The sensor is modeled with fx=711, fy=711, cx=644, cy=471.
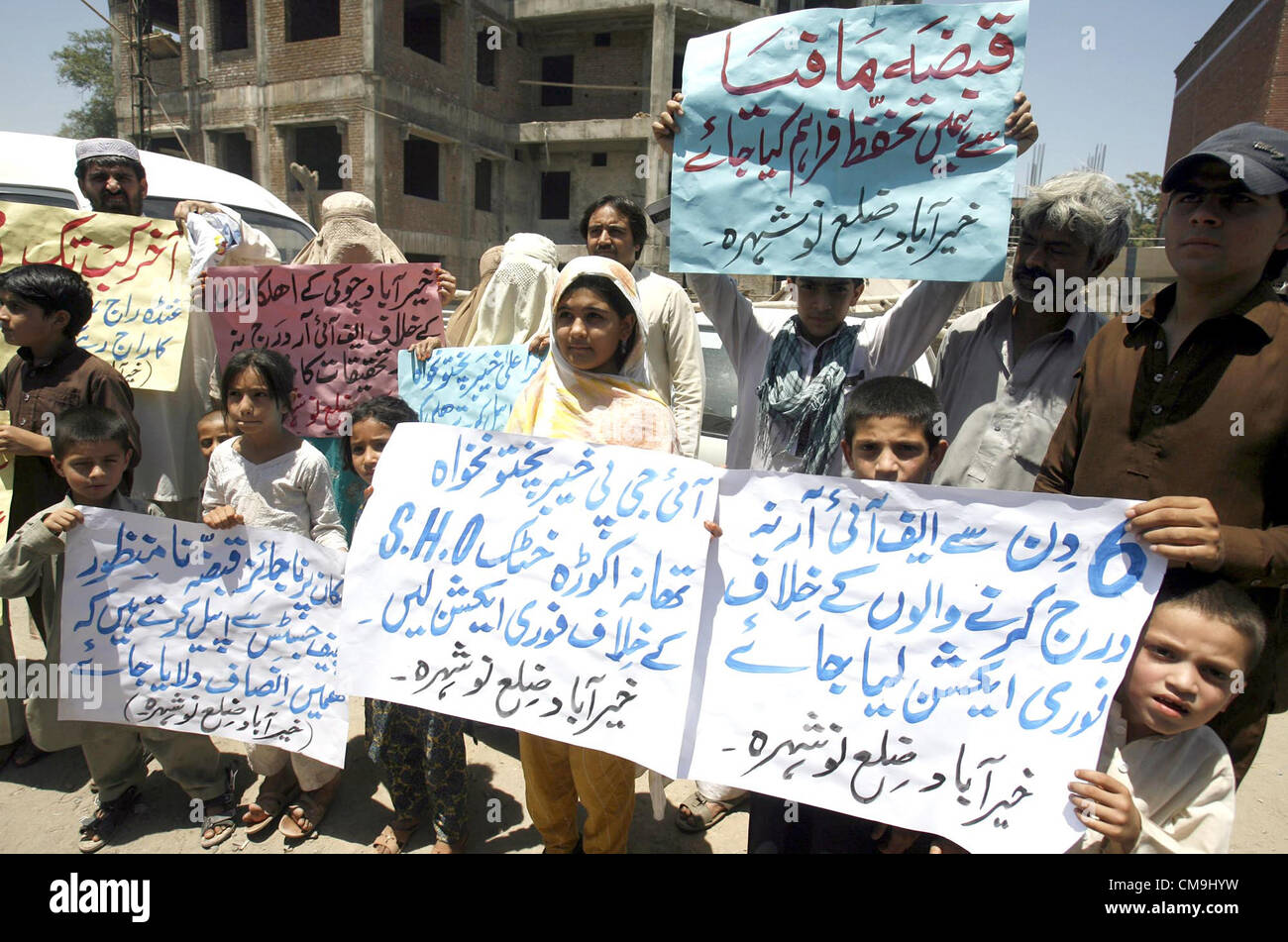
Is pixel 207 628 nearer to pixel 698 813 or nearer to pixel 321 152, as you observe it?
pixel 698 813

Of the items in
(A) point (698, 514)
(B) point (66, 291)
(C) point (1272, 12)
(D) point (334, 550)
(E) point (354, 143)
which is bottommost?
(D) point (334, 550)

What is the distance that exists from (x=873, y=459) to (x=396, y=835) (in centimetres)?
205

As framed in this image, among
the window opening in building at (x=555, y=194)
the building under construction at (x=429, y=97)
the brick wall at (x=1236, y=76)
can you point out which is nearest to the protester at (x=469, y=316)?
the building under construction at (x=429, y=97)

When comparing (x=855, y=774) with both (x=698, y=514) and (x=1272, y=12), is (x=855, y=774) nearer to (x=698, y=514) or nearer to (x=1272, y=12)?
(x=698, y=514)

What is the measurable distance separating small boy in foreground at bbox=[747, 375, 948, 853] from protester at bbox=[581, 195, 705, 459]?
964 mm

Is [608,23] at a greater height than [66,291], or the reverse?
[608,23]

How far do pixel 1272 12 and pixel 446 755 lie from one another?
97.6 ft

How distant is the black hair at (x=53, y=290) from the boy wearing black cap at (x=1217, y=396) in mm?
3334

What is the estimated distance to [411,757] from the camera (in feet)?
8.05

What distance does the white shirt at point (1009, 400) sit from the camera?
2037mm

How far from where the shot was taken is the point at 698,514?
171 centimetres

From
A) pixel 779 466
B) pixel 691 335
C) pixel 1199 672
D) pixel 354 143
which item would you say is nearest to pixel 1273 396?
pixel 1199 672

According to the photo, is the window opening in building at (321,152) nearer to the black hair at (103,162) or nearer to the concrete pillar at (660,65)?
the concrete pillar at (660,65)

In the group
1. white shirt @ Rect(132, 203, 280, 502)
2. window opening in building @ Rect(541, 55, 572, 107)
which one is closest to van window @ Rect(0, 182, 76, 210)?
white shirt @ Rect(132, 203, 280, 502)
